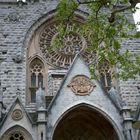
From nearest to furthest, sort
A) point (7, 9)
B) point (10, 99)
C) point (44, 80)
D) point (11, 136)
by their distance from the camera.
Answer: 1. point (11, 136)
2. point (10, 99)
3. point (44, 80)
4. point (7, 9)

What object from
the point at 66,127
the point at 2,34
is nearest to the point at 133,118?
the point at 66,127

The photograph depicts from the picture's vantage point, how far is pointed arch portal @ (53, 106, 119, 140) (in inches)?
640

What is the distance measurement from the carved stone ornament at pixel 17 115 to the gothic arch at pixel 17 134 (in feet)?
1.29

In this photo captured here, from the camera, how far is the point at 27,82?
58.6 ft

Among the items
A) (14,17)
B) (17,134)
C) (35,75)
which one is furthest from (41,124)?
(14,17)

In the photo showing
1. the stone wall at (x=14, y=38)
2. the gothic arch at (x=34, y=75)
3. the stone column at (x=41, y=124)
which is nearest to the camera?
the stone column at (x=41, y=124)

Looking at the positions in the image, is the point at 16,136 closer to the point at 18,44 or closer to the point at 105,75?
the point at 18,44

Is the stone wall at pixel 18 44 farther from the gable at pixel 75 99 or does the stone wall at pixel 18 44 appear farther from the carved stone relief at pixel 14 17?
the gable at pixel 75 99

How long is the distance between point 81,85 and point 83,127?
8.14 feet

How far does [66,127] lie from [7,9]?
8.02 m

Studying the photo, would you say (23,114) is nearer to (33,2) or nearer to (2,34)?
(2,34)

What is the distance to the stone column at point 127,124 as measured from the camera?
14594mm

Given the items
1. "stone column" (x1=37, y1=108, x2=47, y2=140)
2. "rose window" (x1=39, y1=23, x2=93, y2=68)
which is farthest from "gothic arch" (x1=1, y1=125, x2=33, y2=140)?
"rose window" (x1=39, y1=23, x2=93, y2=68)

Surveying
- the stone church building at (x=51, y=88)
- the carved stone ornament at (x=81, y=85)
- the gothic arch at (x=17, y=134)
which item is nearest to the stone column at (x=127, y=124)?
the stone church building at (x=51, y=88)
